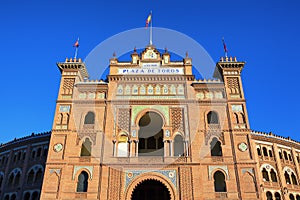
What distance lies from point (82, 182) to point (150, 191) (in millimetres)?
6483

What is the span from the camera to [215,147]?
26.0 metres

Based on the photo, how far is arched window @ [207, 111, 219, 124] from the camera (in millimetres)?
27031

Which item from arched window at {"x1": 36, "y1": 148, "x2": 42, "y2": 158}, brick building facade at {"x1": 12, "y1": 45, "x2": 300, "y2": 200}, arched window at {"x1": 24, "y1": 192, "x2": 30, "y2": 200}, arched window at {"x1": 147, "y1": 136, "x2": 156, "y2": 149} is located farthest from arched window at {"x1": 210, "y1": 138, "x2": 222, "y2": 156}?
arched window at {"x1": 24, "y1": 192, "x2": 30, "y2": 200}

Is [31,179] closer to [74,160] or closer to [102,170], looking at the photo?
[74,160]

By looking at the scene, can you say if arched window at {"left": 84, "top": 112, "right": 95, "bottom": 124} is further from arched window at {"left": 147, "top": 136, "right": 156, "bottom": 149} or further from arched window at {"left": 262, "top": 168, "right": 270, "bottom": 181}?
arched window at {"left": 262, "top": 168, "right": 270, "bottom": 181}

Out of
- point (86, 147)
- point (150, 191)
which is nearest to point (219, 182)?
point (150, 191)

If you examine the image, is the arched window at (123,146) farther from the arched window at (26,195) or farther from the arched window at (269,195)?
the arched window at (269,195)

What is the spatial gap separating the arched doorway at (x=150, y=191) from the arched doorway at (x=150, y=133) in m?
3.03

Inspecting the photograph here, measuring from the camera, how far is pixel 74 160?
80.6 feet

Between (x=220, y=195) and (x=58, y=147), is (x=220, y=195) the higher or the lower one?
the lower one

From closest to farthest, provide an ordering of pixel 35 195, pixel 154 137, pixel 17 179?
pixel 154 137 → pixel 35 195 → pixel 17 179

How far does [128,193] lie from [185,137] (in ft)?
22.8

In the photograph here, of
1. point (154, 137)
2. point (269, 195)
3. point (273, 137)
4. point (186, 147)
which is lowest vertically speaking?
point (269, 195)

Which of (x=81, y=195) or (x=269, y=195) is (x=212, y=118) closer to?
(x=269, y=195)
